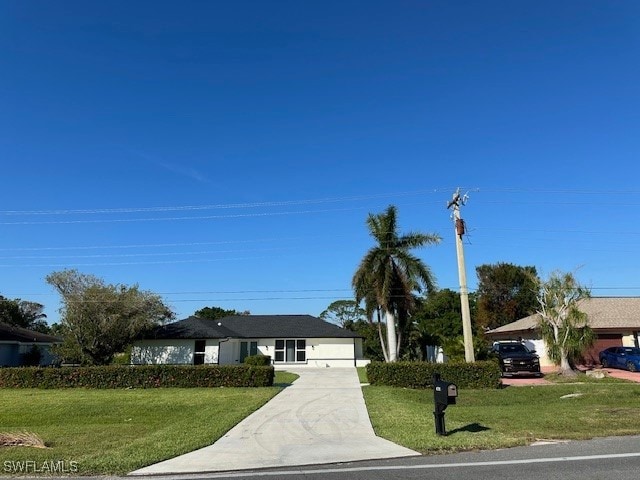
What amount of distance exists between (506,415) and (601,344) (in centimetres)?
2379

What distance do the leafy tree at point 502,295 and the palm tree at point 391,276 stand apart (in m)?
36.8

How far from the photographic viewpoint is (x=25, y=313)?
7275 centimetres

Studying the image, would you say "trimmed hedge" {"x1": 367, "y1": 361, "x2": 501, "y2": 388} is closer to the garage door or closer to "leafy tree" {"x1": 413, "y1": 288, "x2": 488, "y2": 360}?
"leafy tree" {"x1": 413, "y1": 288, "x2": 488, "y2": 360}

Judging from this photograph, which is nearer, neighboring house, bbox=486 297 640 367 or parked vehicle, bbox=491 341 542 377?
parked vehicle, bbox=491 341 542 377

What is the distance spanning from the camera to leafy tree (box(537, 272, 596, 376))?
25.0 meters

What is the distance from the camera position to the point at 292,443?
9.12 meters

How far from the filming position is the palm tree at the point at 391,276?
26.6m

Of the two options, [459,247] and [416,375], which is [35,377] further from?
[459,247]

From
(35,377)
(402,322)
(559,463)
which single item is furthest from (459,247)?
(35,377)

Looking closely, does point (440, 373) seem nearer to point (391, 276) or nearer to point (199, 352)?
point (391, 276)

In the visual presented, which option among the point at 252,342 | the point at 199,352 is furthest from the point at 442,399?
the point at 252,342

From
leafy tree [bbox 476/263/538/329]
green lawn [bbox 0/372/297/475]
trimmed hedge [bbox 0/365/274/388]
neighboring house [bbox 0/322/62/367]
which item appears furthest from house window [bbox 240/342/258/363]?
leafy tree [bbox 476/263/538/329]

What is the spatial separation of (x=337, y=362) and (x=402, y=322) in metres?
14.2

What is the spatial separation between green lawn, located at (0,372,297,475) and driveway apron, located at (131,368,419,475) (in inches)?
17.7
